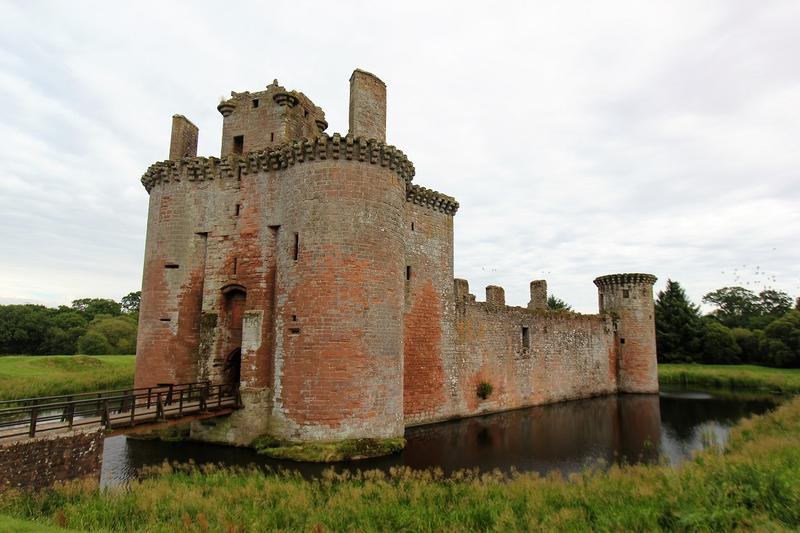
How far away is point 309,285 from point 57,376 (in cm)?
2006

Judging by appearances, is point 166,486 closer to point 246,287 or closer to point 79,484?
point 79,484

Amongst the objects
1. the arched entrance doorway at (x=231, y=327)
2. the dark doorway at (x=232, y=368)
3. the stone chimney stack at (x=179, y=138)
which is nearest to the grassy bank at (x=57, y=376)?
the dark doorway at (x=232, y=368)

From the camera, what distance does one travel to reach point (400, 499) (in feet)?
28.4

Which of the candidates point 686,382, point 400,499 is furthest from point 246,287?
point 686,382

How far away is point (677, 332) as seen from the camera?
149 ft

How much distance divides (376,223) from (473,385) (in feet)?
32.4

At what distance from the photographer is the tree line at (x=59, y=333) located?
4688 centimetres

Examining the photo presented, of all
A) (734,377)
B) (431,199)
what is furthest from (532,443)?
(734,377)

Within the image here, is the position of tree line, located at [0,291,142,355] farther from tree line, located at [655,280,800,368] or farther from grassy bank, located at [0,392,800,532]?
tree line, located at [655,280,800,368]

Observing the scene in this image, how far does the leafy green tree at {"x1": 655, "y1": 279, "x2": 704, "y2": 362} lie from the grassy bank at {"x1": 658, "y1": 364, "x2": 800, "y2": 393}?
2926 millimetres

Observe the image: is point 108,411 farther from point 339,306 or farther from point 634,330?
point 634,330

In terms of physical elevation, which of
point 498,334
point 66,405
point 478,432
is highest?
point 498,334

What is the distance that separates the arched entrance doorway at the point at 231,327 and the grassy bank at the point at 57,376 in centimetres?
1046

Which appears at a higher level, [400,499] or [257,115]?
[257,115]
